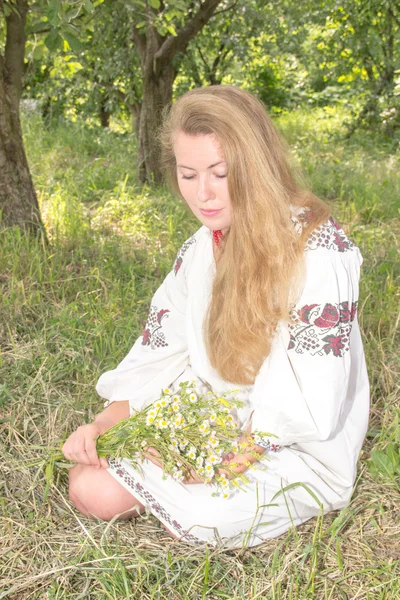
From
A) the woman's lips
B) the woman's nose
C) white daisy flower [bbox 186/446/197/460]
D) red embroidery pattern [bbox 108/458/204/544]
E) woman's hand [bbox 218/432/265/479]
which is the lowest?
red embroidery pattern [bbox 108/458/204/544]

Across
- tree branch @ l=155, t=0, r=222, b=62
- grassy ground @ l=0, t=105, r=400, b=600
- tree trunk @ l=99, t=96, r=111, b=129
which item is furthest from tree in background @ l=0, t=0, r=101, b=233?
tree trunk @ l=99, t=96, r=111, b=129

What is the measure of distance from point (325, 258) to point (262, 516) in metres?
0.77

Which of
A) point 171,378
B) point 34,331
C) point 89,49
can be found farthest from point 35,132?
point 171,378

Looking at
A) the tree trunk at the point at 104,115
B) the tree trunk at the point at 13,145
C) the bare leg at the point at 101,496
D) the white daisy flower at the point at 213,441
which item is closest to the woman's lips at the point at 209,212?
the white daisy flower at the point at 213,441

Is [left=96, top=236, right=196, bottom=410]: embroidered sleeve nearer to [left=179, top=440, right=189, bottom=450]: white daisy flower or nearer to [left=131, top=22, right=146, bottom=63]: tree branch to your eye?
[left=179, top=440, right=189, bottom=450]: white daisy flower

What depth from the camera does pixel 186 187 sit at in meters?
1.84

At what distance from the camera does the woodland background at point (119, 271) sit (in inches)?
72.0

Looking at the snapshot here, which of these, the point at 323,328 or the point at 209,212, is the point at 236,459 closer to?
the point at 323,328

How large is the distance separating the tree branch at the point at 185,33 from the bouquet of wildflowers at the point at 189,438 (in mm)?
3897

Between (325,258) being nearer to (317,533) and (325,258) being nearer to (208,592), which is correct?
Result: (317,533)

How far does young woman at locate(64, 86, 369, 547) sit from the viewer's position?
175cm

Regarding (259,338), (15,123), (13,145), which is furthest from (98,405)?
(15,123)

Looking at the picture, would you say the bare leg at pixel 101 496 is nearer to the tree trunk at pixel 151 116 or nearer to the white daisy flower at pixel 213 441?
the white daisy flower at pixel 213 441

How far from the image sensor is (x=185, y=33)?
5.05 meters
